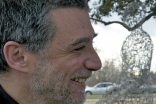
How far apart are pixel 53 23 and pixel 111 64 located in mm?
26365

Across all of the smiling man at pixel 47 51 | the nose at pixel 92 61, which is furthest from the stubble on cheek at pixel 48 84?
the nose at pixel 92 61

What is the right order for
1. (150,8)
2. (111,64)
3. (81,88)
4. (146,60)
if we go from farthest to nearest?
(111,64) → (150,8) → (146,60) → (81,88)

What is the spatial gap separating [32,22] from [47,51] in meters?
0.14

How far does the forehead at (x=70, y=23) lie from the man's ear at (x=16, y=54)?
0.17 metres

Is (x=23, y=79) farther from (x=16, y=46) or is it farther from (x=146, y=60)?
(x=146, y=60)

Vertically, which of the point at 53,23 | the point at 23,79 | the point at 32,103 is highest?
the point at 53,23

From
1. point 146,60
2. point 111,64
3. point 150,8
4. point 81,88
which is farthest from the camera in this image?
point 111,64

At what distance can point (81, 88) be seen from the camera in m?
1.52

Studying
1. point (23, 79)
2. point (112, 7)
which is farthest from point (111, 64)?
point (23, 79)

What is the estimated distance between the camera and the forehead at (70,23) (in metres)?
1.53

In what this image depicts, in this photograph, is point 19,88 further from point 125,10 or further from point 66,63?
point 125,10

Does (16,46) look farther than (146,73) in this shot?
No

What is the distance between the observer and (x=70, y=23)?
1534 millimetres

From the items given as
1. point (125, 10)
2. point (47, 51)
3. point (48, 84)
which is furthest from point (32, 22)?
point (125, 10)
